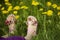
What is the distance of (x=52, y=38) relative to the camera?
2443 millimetres

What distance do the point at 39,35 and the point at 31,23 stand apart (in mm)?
188

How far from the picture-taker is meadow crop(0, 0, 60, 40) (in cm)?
255

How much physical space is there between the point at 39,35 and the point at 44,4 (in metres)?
0.62

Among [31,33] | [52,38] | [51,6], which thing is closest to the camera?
[52,38]

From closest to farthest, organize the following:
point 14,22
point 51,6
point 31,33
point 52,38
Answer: point 52,38
point 31,33
point 14,22
point 51,6

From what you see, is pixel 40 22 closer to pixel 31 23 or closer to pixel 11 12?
pixel 31 23

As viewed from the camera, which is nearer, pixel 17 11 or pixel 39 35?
pixel 39 35

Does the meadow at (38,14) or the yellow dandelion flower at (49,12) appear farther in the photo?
the yellow dandelion flower at (49,12)

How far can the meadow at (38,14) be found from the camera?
8.36ft

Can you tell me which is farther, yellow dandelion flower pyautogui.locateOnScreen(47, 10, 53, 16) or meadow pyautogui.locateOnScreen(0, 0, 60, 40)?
yellow dandelion flower pyautogui.locateOnScreen(47, 10, 53, 16)

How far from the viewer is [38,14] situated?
9.39 feet

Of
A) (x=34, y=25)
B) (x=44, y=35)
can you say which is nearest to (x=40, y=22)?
(x=34, y=25)

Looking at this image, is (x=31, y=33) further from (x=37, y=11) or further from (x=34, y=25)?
(x=37, y=11)

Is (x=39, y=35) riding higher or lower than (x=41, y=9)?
lower
